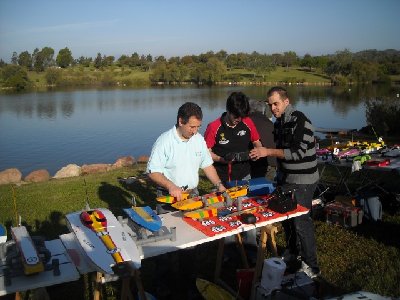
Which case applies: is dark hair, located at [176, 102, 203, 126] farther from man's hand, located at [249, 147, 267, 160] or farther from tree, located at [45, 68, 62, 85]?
tree, located at [45, 68, 62, 85]

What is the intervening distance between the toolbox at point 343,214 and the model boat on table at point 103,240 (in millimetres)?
3720

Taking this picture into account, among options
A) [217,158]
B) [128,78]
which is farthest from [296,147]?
[128,78]

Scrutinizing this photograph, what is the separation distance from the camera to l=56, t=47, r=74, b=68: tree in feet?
391

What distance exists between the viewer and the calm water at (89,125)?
1920cm

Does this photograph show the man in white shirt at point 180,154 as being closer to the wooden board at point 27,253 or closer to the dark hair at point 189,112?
the dark hair at point 189,112

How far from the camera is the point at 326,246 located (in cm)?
521

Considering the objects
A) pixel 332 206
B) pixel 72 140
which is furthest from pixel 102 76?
pixel 332 206

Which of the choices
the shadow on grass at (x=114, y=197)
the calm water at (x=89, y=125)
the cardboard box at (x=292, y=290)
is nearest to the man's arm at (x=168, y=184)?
the cardboard box at (x=292, y=290)

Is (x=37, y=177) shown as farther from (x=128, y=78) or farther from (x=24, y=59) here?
(x=24, y=59)

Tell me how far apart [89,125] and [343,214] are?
24.4 m

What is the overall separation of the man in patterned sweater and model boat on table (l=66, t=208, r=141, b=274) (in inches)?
67.9

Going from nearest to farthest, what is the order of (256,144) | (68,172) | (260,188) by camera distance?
1. (260,188)
2. (256,144)
3. (68,172)

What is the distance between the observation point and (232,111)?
14.9 ft

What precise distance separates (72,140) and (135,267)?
2128cm
